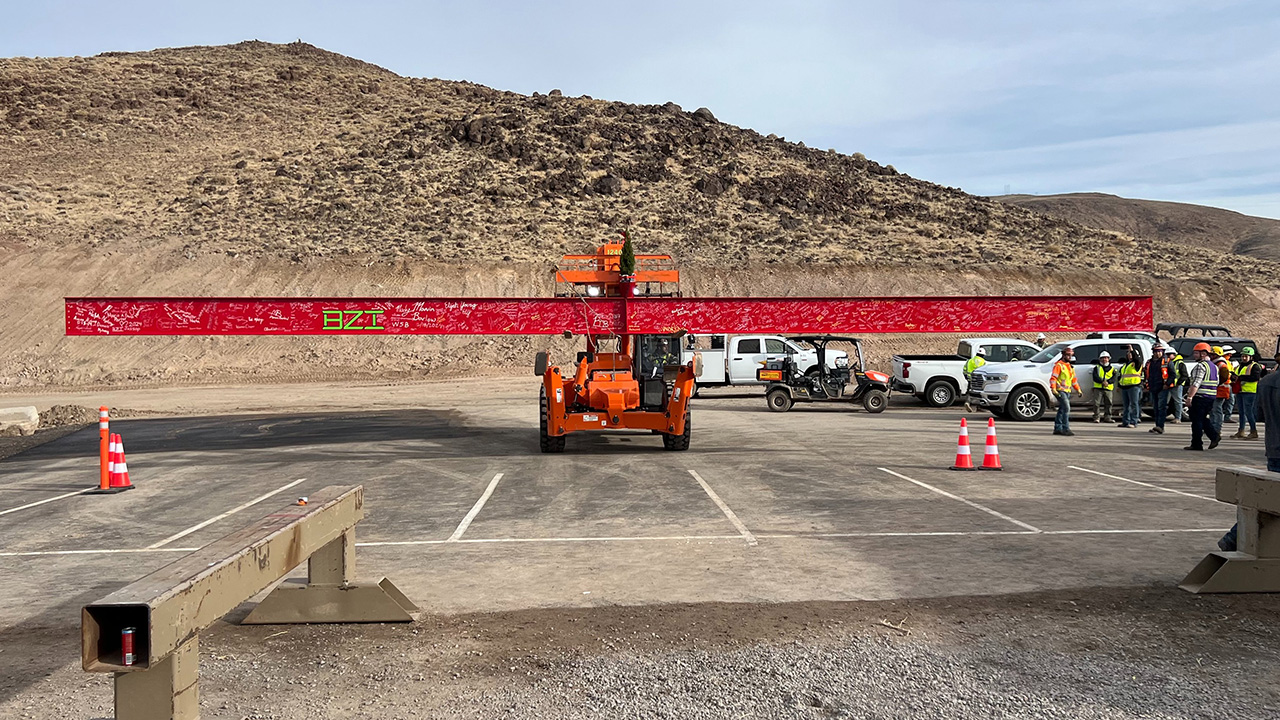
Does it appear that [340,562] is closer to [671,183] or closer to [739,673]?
[739,673]

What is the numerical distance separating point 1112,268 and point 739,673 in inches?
2231

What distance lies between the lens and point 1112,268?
182 feet

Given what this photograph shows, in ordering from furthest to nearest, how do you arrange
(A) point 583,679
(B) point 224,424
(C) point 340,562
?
(B) point 224,424, (C) point 340,562, (A) point 583,679

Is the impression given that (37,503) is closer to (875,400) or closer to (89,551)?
(89,551)

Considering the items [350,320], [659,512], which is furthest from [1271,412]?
[350,320]

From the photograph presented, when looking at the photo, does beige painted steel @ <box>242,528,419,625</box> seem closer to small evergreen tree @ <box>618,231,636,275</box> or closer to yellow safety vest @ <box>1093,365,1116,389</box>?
small evergreen tree @ <box>618,231,636,275</box>

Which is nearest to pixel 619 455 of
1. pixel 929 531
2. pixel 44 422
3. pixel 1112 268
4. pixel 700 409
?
pixel 929 531

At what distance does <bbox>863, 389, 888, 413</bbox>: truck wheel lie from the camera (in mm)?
26172

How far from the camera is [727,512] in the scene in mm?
11344

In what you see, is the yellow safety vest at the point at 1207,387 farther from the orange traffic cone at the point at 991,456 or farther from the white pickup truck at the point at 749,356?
the white pickup truck at the point at 749,356

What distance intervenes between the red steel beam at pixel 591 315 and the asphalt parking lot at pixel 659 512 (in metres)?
2.24

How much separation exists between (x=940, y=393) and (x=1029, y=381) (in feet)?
13.6

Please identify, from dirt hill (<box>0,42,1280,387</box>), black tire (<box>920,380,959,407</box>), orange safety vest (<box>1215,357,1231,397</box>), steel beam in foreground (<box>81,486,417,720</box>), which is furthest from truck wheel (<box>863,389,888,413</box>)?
dirt hill (<box>0,42,1280,387</box>)

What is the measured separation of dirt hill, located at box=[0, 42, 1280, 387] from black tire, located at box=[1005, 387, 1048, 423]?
23.3m
